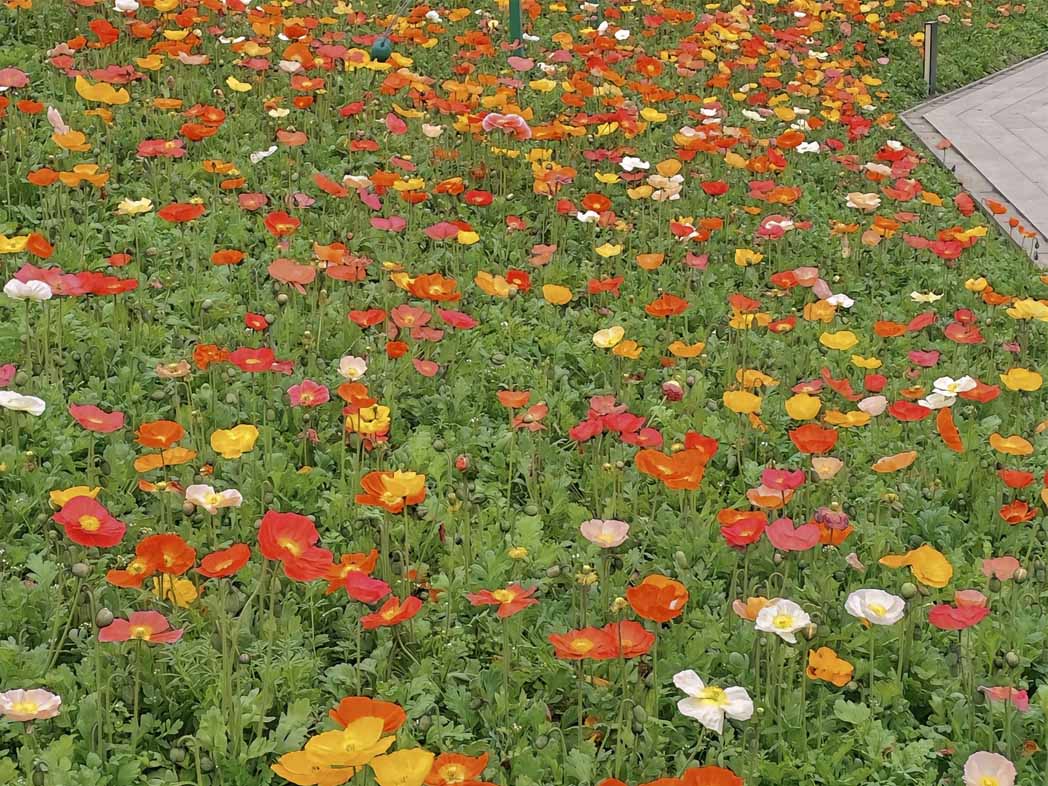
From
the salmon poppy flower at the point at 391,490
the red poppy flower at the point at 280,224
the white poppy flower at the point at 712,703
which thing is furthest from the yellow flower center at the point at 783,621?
the red poppy flower at the point at 280,224

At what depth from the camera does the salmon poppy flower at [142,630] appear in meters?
2.16

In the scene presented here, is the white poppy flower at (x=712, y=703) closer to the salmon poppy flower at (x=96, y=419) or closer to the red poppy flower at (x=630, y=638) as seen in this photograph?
the red poppy flower at (x=630, y=638)

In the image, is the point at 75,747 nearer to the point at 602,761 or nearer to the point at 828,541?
the point at 602,761

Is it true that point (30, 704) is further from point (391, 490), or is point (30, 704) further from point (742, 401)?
point (742, 401)

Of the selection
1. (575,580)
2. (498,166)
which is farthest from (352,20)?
(575,580)

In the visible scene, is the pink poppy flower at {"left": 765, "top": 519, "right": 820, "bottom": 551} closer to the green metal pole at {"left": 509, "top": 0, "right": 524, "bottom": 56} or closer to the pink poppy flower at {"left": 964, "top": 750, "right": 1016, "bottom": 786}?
the pink poppy flower at {"left": 964, "top": 750, "right": 1016, "bottom": 786}

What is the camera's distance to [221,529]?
2859 millimetres

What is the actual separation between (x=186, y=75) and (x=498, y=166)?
1601 mm

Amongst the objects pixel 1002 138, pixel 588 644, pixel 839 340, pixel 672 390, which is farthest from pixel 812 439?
pixel 1002 138

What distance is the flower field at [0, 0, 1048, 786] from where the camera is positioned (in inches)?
90.5

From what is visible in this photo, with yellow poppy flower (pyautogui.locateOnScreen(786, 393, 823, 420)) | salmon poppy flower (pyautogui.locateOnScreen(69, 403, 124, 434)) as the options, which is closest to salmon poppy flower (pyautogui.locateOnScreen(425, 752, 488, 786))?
salmon poppy flower (pyautogui.locateOnScreen(69, 403, 124, 434))

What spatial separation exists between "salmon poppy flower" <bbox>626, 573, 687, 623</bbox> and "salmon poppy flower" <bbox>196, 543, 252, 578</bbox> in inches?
27.2

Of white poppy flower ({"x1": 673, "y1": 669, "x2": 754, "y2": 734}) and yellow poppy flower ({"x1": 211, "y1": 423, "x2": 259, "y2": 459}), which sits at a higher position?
yellow poppy flower ({"x1": 211, "y1": 423, "x2": 259, "y2": 459})

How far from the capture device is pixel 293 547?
230cm
